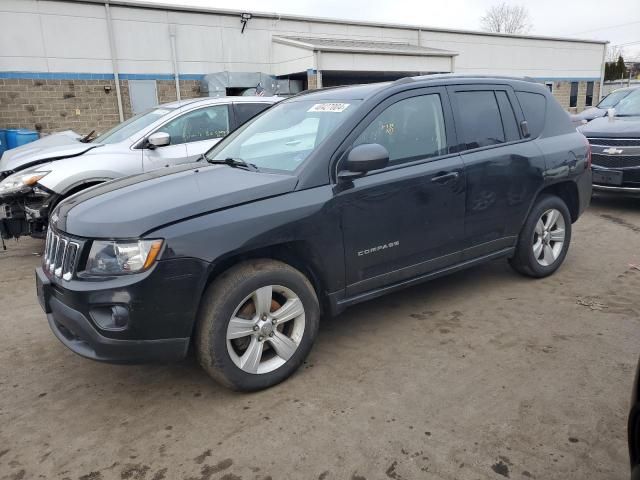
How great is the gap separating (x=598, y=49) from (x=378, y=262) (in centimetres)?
3292

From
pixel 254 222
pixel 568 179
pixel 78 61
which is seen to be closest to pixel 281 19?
pixel 78 61

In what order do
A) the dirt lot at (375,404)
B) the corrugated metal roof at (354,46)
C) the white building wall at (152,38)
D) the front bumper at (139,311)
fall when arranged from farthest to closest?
the corrugated metal roof at (354,46) → the white building wall at (152,38) → the front bumper at (139,311) → the dirt lot at (375,404)

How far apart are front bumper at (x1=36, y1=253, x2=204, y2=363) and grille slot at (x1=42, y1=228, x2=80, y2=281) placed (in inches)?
3.2

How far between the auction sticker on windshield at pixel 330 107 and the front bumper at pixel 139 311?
157cm

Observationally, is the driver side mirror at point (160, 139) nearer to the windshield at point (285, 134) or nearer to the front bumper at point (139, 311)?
the windshield at point (285, 134)

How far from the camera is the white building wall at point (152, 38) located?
1471 cm

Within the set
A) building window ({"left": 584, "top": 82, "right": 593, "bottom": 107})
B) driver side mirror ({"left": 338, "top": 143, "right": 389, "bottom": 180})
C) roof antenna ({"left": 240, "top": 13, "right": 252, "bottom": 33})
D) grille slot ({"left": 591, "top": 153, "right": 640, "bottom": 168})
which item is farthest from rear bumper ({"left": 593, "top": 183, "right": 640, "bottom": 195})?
building window ({"left": 584, "top": 82, "right": 593, "bottom": 107})

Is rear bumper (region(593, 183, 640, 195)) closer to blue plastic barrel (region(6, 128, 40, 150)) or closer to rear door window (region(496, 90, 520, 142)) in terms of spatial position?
rear door window (region(496, 90, 520, 142))

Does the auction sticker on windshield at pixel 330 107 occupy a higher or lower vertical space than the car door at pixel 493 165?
higher

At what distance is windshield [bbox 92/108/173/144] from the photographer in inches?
253

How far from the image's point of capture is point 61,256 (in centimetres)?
293

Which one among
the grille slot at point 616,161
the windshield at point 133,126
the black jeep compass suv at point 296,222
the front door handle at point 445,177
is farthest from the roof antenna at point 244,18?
the front door handle at point 445,177

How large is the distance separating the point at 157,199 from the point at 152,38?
15744 mm

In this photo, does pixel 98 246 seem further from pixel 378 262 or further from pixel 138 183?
pixel 378 262
